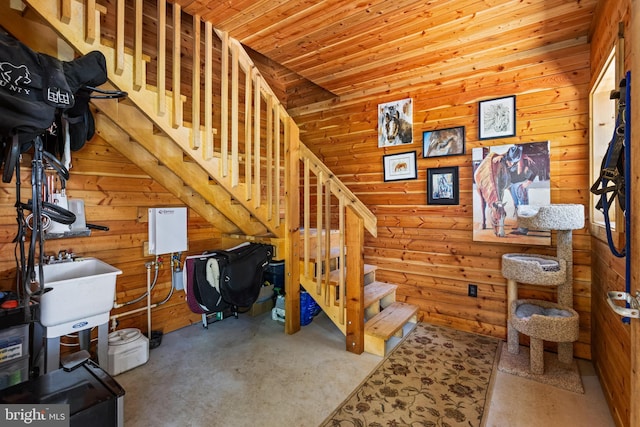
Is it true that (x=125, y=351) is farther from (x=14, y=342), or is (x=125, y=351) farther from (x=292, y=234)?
(x=292, y=234)

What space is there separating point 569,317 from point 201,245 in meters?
3.36

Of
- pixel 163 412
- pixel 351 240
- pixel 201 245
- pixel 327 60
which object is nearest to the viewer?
pixel 163 412

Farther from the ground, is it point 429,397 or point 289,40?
point 289,40

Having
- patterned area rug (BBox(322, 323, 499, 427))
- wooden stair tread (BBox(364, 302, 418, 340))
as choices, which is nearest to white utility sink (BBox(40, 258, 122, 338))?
patterned area rug (BBox(322, 323, 499, 427))

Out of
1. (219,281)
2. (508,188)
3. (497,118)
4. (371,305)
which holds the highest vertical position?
(497,118)

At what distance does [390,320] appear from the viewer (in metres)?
3.04

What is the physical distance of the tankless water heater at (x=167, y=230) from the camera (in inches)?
113

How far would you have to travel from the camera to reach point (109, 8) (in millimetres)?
2709

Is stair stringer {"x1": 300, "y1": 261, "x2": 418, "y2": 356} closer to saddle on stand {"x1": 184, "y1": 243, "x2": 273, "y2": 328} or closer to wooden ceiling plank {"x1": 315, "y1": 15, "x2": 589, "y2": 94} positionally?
saddle on stand {"x1": 184, "y1": 243, "x2": 273, "y2": 328}

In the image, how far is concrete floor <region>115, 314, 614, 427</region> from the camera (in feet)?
6.31

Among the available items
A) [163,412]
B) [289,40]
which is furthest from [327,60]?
[163,412]

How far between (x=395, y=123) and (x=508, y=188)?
1.38 metres

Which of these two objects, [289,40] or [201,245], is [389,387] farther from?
[289,40]

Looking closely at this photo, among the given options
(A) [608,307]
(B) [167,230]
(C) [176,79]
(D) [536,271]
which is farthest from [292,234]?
(A) [608,307]
